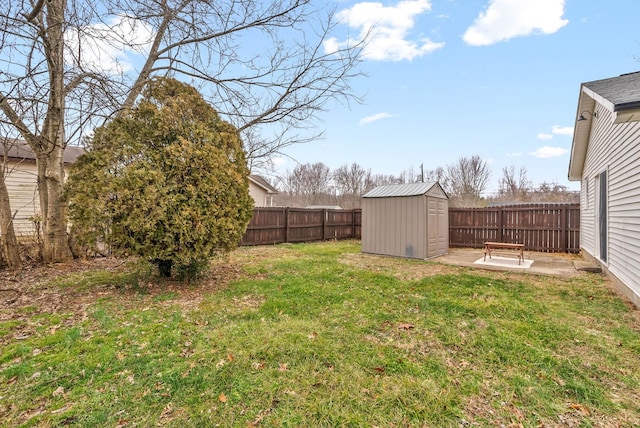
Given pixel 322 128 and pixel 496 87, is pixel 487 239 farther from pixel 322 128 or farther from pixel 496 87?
pixel 322 128

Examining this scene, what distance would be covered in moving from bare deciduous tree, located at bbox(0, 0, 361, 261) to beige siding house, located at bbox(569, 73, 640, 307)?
15.8ft

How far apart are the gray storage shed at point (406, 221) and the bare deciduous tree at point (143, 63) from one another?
314cm

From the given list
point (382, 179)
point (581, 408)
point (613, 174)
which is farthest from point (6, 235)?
point (382, 179)

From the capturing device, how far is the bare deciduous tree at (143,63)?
4.46 meters

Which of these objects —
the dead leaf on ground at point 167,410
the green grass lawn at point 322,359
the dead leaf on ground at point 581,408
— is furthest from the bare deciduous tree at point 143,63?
the dead leaf on ground at point 581,408

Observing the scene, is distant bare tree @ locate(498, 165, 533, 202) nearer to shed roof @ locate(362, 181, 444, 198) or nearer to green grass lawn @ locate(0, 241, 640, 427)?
shed roof @ locate(362, 181, 444, 198)

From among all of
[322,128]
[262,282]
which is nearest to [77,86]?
[262,282]

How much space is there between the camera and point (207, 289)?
4699mm

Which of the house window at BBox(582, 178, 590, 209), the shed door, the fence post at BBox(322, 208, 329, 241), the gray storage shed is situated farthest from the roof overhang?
the fence post at BBox(322, 208, 329, 241)

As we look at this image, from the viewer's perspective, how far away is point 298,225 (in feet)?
39.7

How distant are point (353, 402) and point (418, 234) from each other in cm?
655

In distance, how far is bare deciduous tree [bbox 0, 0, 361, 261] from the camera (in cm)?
446

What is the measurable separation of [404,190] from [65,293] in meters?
7.63

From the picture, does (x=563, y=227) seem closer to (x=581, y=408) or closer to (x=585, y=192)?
(x=585, y=192)
